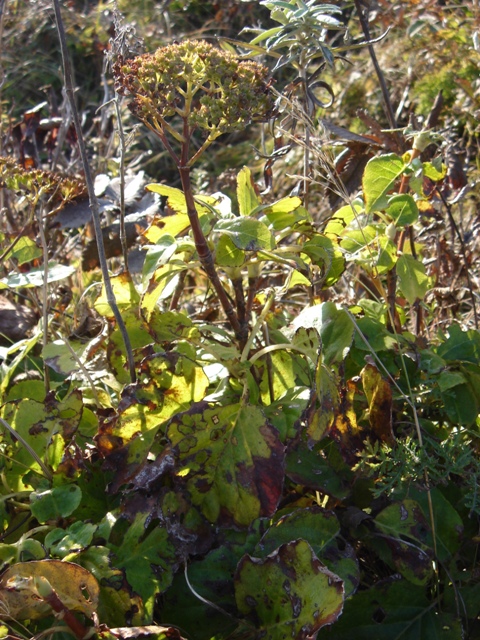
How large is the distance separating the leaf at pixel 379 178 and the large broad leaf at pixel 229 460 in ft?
1.47

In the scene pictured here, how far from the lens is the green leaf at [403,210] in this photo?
1.24 meters

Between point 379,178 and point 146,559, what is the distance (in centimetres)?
75

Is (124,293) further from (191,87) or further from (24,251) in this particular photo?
(191,87)

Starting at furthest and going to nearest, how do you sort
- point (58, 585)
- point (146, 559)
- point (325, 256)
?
point (325, 256) → point (146, 559) → point (58, 585)

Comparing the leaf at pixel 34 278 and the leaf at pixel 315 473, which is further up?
the leaf at pixel 34 278

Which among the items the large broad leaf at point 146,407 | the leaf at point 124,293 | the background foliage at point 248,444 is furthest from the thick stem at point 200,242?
the leaf at point 124,293

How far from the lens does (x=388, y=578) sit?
41.8 inches

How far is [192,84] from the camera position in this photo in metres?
1.00

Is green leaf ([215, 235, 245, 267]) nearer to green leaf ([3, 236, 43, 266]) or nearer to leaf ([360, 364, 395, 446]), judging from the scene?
leaf ([360, 364, 395, 446])

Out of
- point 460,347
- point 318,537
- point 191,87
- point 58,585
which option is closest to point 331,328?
point 460,347

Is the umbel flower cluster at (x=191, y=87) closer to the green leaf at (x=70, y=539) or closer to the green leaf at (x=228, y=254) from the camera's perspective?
the green leaf at (x=228, y=254)

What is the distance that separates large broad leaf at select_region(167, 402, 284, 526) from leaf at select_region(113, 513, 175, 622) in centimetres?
8

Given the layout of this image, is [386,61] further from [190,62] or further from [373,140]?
[190,62]

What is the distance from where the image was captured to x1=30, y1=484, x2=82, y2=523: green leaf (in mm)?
1045
